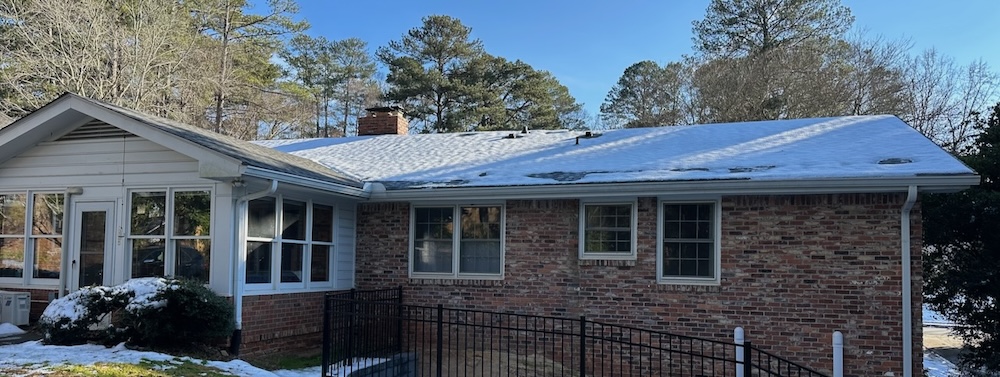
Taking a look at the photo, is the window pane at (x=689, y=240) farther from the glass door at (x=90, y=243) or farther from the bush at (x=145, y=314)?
the glass door at (x=90, y=243)

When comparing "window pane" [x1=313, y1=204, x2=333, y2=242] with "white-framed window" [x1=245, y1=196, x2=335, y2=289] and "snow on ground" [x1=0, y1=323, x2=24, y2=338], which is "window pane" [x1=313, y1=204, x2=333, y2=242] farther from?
"snow on ground" [x1=0, y1=323, x2=24, y2=338]

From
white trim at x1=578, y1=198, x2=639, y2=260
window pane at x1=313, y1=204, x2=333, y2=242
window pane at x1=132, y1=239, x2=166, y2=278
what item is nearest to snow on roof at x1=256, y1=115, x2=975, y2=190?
white trim at x1=578, y1=198, x2=639, y2=260

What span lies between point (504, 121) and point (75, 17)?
16.3 m

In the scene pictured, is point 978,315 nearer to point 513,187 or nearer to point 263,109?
point 513,187

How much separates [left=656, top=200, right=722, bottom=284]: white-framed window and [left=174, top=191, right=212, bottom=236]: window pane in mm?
5790

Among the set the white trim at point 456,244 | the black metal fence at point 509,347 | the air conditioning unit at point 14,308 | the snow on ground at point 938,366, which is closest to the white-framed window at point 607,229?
the black metal fence at point 509,347

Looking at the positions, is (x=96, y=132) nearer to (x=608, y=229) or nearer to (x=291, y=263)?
(x=291, y=263)

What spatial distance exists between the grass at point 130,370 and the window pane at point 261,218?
76.4 inches

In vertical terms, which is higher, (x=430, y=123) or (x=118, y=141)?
→ (x=430, y=123)

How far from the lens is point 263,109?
27.8m

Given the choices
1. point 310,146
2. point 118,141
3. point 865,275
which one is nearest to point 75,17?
point 310,146

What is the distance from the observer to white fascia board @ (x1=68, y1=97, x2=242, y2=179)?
7.88 metres

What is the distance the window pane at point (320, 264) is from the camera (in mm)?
9812

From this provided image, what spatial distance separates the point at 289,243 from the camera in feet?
30.6
